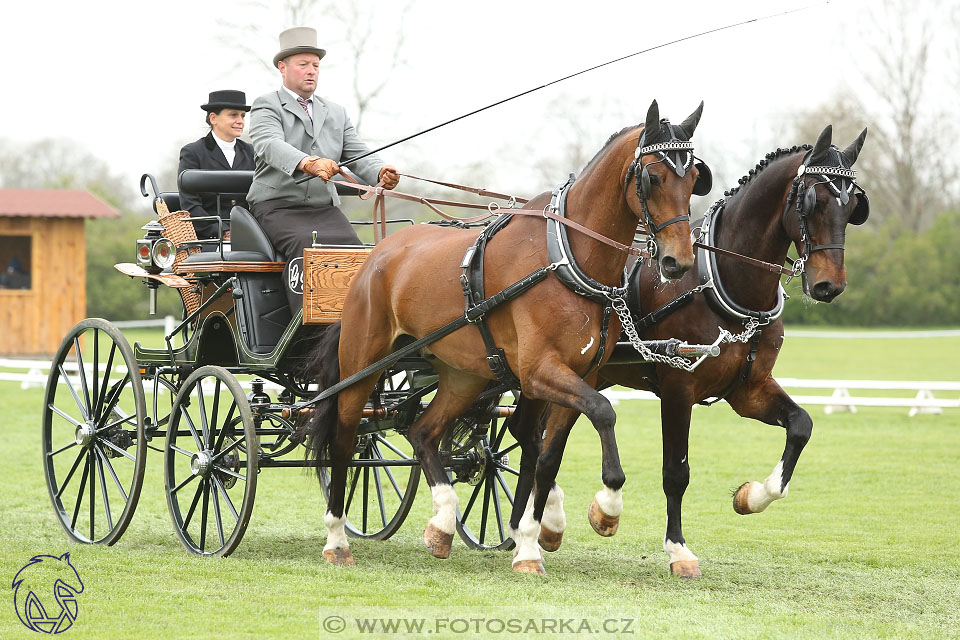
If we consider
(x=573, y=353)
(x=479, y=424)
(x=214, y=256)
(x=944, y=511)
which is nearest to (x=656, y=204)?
(x=573, y=353)

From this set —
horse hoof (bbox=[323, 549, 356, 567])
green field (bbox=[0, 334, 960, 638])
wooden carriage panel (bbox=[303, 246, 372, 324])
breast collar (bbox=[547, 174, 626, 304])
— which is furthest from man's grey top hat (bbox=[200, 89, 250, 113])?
breast collar (bbox=[547, 174, 626, 304])

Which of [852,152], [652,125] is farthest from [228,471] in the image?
[852,152]

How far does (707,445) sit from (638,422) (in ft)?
6.59

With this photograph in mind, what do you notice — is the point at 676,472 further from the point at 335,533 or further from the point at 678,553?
the point at 335,533

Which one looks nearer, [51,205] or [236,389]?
[236,389]

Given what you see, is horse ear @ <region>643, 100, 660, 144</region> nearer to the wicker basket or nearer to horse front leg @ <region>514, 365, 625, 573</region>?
horse front leg @ <region>514, 365, 625, 573</region>

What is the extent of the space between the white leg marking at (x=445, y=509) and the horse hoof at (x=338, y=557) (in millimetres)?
702

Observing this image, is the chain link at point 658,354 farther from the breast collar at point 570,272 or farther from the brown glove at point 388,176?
the brown glove at point 388,176

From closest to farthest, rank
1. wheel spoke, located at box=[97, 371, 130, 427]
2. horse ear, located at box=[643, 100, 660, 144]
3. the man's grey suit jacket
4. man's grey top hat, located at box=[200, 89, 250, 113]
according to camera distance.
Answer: horse ear, located at box=[643, 100, 660, 144], the man's grey suit jacket, wheel spoke, located at box=[97, 371, 130, 427], man's grey top hat, located at box=[200, 89, 250, 113]

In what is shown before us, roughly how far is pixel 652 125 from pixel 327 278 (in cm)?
215

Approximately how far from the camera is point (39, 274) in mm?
22047

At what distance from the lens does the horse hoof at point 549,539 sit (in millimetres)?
5945

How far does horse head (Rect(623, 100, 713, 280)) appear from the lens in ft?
16.1

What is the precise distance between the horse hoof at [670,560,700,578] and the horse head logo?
281 centimetres
